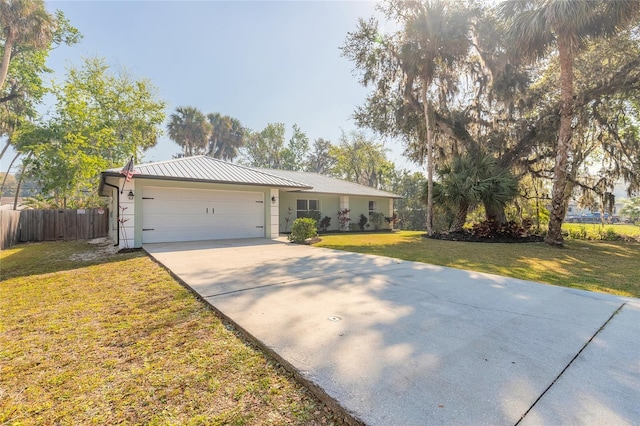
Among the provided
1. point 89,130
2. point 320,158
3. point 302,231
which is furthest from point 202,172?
point 320,158

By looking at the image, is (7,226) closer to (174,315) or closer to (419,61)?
(174,315)

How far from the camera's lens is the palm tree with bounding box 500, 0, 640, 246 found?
7895 mm

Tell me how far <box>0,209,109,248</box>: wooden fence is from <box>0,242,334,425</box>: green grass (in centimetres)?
1133

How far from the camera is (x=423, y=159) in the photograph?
15.7 m

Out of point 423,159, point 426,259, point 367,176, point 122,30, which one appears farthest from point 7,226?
point 367,176

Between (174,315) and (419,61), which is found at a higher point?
(419,61)

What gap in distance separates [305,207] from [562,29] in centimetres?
1206

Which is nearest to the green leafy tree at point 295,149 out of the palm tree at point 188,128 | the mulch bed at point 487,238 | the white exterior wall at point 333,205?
the palm tree at point 188,128

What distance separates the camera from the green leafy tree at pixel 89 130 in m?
15.8

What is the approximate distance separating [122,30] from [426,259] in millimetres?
14028

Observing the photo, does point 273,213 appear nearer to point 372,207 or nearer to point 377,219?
point 377,219

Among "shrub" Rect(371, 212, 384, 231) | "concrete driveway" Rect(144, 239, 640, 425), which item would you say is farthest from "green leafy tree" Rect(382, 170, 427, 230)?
"concrete driveway" Rect(144, 239, 640, 425)

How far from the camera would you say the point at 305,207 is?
15883mm

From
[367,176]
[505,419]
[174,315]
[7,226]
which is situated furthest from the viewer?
[367,176]
